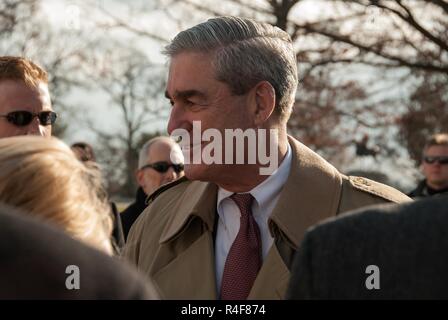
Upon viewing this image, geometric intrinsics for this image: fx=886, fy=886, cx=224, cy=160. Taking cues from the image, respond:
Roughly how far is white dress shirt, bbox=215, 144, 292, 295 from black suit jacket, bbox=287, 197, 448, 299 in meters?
1.79

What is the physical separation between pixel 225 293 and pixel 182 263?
0.83 feet

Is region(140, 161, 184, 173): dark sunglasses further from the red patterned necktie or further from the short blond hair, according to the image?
the red patterned necktie

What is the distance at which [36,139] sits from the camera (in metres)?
2.12

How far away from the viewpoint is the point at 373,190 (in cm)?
351

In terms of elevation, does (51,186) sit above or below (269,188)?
above

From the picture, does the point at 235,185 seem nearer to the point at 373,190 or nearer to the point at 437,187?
the point at 373,190

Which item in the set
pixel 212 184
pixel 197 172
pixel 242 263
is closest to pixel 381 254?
pixel 242 263

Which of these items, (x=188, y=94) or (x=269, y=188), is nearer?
(x=269, y=188)

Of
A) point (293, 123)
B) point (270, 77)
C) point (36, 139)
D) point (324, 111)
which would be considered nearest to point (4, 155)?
point (36, 139)

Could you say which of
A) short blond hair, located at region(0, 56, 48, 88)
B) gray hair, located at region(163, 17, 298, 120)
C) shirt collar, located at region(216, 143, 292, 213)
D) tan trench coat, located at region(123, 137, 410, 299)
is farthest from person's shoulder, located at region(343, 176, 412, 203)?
short blond hair, located at region(0, 56, 48, 88)

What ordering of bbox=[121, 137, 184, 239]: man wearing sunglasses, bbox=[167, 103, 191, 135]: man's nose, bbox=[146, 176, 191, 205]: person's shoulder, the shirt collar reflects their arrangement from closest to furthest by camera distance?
1. the shirt collar
2. bbox=[167, 103, 191, 135]: man's nose
3. bbox=[146, 176, 191, 205]: person's shoulder
4. bbox=[121, 137, 184, 239]: man wearing sunglasses

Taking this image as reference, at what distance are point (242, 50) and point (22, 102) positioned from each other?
1252mm

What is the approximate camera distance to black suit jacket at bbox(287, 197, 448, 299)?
1.68m

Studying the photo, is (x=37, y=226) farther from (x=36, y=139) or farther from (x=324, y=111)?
(x=324, y=111)
